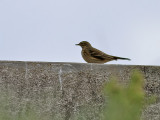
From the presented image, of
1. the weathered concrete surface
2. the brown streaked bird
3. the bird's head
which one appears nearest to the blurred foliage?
the weathered concrete surface

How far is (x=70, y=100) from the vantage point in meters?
4.57

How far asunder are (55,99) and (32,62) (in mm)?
533

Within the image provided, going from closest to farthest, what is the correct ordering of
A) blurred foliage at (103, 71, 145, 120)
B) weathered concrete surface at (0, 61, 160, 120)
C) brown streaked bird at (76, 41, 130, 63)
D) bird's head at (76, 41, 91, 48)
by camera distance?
blurred foliage at (103, 71, 145, 120) → weathered concrete surface at (0, 61, 160, 120) → brown streaked bird at (76, 41, 130, 63) → bird's head at (76, 41, 91, 48)

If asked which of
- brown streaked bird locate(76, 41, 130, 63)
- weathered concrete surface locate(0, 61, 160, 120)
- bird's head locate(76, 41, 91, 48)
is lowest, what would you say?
weathered concrete surface locate(0, 61, 160, 120)

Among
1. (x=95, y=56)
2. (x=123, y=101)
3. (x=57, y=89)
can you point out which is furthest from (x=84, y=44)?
(x=123, y=101)

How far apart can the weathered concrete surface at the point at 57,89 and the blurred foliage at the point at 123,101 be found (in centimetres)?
354

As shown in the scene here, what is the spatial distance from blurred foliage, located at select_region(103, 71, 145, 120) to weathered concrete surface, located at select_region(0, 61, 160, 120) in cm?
354

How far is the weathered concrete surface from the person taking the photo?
178 inches

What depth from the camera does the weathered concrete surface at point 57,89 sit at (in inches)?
178

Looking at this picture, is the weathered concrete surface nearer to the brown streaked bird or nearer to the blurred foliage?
the brown streaked bird

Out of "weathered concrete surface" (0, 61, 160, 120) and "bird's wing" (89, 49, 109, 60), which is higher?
"bird's wing" (89, 49, 109, 60)

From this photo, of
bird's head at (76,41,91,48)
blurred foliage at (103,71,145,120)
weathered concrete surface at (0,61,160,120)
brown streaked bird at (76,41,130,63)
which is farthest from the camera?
bird's head at (76,41,91,48)

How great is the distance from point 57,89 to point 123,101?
376cm

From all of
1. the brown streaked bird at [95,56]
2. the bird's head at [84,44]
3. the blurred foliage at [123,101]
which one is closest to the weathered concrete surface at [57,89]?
the brown streaked bird at [95,56]
